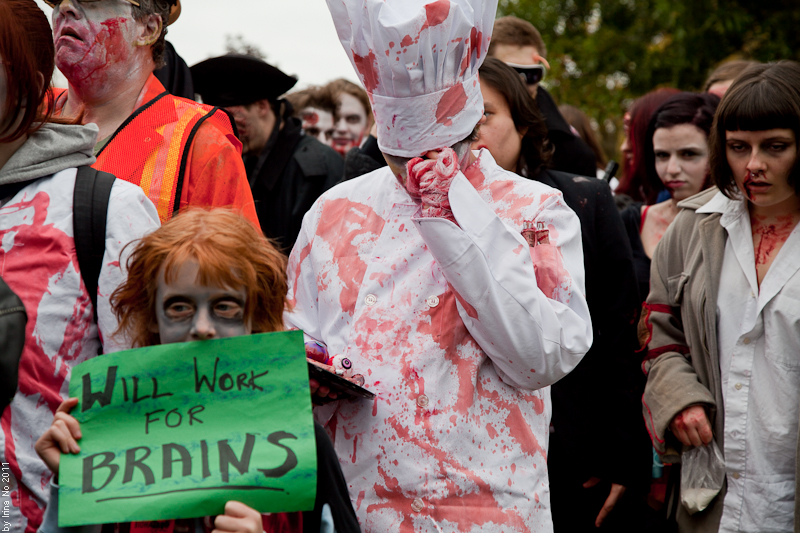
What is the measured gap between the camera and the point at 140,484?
5.75 feet

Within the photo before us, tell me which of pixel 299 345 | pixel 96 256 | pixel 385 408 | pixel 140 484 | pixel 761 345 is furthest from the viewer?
pixel 761 345

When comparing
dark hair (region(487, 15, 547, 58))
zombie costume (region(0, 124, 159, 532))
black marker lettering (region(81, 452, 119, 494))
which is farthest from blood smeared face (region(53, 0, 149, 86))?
dark hair (region(487, 15, 547, 58))

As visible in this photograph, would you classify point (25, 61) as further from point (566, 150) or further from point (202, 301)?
point (566, 150)

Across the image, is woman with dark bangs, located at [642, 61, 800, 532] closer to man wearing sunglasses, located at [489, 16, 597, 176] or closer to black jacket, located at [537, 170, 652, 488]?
black jacket, located at [537, 170, 652, 488]

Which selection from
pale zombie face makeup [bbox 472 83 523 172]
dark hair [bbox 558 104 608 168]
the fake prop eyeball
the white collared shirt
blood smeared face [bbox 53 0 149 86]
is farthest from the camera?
dark hair [bbox 558 104 608 168]

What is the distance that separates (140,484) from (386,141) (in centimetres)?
105

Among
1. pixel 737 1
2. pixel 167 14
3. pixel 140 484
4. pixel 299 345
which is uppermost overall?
pixel 737 1

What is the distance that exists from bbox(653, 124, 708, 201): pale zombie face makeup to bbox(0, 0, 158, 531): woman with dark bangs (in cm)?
288

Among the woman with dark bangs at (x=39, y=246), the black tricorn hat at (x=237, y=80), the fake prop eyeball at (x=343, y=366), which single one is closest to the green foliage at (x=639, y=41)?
the black tricorn hat at (x=237, y=80)

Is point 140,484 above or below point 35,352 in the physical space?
below

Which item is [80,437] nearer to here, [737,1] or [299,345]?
[299,345]

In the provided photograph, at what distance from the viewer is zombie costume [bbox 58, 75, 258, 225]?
8.52 feet

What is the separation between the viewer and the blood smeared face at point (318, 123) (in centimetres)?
711

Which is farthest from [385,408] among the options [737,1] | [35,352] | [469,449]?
[737,1]
